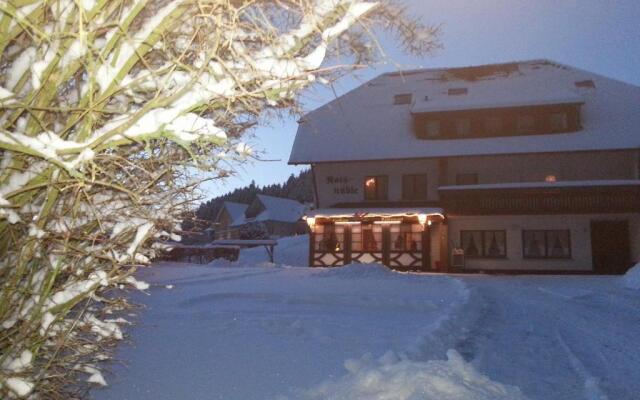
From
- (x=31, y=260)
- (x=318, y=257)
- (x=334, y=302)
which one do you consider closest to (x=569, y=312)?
(x=334, y=302)

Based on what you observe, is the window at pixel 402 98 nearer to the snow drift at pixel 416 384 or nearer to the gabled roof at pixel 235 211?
the snow drift at pixel 416 384

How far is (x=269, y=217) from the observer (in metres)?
50.0

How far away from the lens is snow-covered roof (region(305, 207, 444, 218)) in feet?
66.7

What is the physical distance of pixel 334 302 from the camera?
8.95 m

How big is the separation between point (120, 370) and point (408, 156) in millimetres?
19247

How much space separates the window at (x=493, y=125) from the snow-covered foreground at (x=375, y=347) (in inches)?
535

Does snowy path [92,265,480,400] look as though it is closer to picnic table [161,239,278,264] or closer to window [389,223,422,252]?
window [389,223,422,252]

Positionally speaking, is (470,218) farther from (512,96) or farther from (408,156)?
→ (512,96)

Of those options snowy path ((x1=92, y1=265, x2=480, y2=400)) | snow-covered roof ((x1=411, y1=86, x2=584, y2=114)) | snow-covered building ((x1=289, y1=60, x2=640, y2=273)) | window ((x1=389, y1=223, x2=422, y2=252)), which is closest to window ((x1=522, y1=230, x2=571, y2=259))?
snow-covered building ((x1=289, y1=60, x2=640, y2=273))

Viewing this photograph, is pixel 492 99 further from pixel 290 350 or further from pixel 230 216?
pixel 230 216

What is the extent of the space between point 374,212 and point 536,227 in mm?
7605

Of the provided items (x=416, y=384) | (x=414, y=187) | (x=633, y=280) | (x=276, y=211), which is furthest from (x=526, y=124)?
(x=276, y=211)

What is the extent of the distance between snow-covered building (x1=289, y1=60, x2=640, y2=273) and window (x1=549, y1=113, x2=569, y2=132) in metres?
0.06

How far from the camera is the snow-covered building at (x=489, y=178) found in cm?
1995
